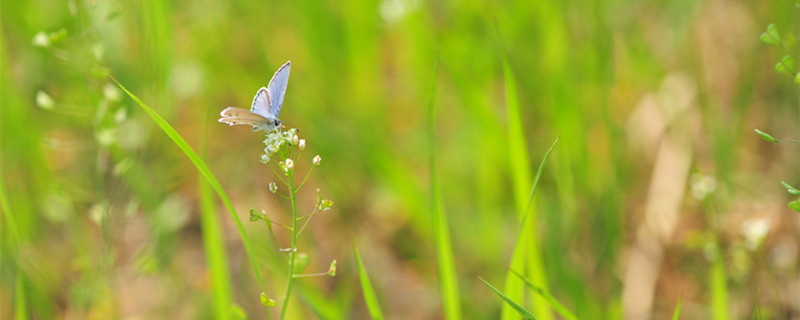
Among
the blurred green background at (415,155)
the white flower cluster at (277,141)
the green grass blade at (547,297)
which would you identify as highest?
the white flower cluster at (277,141)

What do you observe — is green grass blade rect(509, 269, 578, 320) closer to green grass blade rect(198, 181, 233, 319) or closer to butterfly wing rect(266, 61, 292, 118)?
butterfly wing rect(266, 61, 292, 118)

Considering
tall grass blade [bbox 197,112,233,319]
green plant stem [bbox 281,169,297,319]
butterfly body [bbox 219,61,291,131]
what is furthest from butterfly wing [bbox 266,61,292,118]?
tall grass blade [bbox 197,112,233,319]

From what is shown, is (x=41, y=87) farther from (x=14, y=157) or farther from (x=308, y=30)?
(x=308, y=30)

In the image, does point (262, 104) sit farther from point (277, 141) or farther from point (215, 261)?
point (215, 261)

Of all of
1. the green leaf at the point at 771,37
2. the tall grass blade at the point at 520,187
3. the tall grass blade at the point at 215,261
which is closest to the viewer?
the green leaf at the point at 771,37

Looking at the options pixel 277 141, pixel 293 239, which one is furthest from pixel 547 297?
pixel 277 141

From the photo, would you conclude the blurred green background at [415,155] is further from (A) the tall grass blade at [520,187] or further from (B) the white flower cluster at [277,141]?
(B) the white flower cluster at [277,141]

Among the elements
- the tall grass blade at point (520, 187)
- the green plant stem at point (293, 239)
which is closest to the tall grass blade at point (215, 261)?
the green plant stem at point (293, 239)
